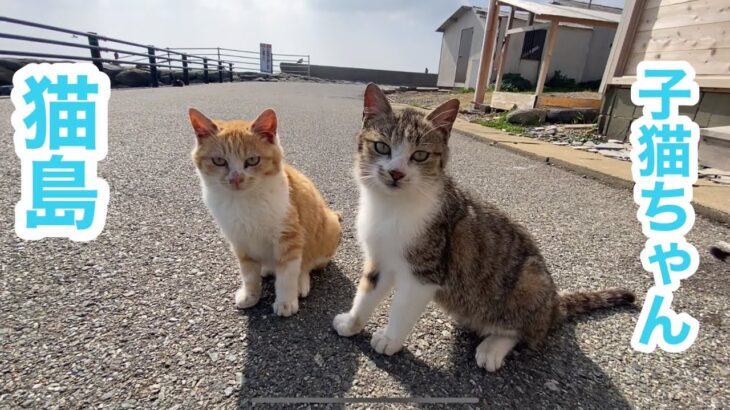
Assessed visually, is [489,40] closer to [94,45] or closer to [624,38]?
[624,38]

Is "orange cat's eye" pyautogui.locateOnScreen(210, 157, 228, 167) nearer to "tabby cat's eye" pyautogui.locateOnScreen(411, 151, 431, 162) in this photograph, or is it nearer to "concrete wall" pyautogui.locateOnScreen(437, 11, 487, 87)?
"tabby cat's eye" pyautogui.locateOnScreen(411, 151, 431, 162)

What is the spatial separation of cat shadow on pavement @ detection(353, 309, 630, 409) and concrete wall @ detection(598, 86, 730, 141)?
4.81 m

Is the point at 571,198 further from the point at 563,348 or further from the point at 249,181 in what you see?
the point at 249,181

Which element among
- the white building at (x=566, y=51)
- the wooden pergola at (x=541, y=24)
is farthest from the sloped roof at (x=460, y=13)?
the wooden pergola at (x=541, y=24)

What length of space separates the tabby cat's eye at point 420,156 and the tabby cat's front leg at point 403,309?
1.66 ft

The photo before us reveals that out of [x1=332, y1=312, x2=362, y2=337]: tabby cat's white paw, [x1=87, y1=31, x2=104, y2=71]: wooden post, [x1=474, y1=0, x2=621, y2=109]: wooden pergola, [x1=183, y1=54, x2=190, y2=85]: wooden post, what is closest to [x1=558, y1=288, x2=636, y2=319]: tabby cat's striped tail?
[x1=332, y1=312, x2=362, y2=337]: tabby cat's white paw

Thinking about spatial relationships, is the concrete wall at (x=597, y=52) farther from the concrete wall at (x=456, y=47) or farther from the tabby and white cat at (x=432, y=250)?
the tabby and white cat at (x=432, y=250)

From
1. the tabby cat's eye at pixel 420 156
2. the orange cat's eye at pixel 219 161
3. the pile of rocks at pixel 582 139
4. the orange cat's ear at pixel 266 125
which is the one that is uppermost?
the orange cat's ear at pixel 266 125

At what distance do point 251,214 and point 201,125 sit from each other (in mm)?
531

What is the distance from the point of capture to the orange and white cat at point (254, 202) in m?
1.84

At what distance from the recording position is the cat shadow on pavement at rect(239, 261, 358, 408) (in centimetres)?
149

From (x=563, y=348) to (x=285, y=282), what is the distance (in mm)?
1398

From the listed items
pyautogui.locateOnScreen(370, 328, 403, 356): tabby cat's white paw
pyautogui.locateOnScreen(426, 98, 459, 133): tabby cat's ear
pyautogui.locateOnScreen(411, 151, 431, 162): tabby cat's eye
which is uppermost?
pyautogui.locateOnScreen(426, 98, 459, 133): tabby cat's ear

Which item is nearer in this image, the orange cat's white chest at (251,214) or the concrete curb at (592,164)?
the orange cat's white chest at (251,214)
